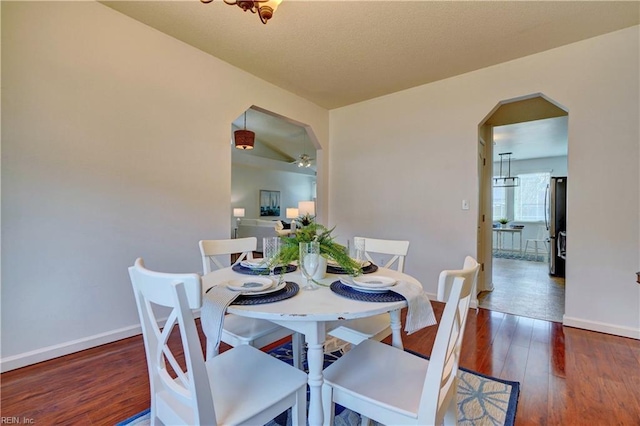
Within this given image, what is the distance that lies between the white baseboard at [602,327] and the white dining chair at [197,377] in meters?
2.78

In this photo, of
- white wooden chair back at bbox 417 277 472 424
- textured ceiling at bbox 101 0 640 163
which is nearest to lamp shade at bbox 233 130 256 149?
textured ceiling at bbox 101 0 640 163

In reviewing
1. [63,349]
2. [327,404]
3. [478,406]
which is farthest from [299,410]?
[63,349]

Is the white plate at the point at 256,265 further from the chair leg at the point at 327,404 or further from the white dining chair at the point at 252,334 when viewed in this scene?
the chair leg at the point at 327,404

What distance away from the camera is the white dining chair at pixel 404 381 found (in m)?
0.88

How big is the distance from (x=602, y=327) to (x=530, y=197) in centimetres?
662

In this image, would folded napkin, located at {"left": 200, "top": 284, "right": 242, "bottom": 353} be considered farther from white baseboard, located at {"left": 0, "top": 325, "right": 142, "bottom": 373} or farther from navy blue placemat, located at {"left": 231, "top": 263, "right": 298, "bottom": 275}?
white baseboard, located at {"left": 0, "top": 325, "right": 142, "bottom": 373}

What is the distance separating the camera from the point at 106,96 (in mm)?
2131

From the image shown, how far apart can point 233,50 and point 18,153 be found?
6.00ft

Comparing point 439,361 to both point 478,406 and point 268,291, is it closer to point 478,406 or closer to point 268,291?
point 268,291

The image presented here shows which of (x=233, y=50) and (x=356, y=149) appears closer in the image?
(x=233, y=50)

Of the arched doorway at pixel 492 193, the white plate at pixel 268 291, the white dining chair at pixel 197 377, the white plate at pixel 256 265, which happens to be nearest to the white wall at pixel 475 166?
the arched doorway at pixel 492 193

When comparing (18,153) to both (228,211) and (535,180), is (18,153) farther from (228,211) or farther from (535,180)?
(535,180)

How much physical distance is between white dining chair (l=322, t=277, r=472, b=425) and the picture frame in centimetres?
972

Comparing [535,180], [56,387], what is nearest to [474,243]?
[56,387]
